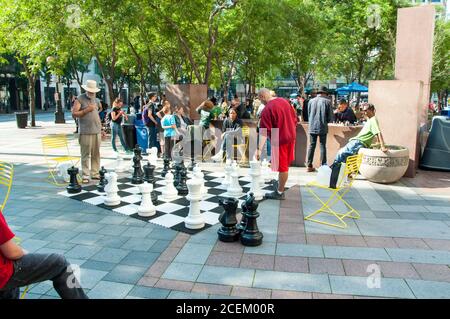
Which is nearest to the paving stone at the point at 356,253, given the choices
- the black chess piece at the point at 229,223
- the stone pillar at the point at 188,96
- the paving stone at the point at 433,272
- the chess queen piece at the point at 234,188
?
the paving stone at the point at 433,272

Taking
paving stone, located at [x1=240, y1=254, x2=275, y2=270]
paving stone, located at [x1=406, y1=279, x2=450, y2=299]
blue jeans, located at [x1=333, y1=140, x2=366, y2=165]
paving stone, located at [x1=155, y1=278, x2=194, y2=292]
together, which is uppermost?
blue jeans, located at [x1=333, y1=140, x2=366, y2=165]

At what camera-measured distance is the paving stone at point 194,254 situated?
4172mm

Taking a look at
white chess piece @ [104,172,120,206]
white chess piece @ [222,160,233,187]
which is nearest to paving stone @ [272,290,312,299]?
white chess piece @ [104,172,120,206]

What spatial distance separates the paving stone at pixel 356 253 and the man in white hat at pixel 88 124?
5136mm

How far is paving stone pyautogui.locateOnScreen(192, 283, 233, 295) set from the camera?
346 cm

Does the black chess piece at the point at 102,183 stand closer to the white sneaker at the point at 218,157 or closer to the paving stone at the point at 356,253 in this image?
the white sneaker at the point at 218,157

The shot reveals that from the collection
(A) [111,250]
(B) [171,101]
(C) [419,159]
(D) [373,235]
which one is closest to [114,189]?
(A) [111,250]

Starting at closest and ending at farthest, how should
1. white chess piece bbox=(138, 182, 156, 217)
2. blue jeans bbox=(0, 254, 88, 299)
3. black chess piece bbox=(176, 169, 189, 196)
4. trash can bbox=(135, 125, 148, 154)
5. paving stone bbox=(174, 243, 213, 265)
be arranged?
blue jeans bbox=(0, 254, 88, 299), paving stone bbox=(174, 243, 213, 265), white chess piece bbox=(138, 182, 156, 217), black chess piece bbox=(176, 169, 189, 196), trash can bbox=(135, 125, 148, 154)

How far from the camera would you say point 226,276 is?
12.4 feet

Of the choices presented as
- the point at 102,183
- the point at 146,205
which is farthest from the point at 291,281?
the point at 102,183

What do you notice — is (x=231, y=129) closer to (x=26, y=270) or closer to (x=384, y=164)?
(x=384, y=164)

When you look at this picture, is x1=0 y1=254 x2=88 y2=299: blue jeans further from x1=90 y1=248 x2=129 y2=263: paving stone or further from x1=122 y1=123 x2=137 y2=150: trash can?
x1=122 y1=123 x2=137 y2=150: trash can

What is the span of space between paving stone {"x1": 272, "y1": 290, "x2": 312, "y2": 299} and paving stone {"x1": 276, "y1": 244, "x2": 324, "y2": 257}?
2.84ft
